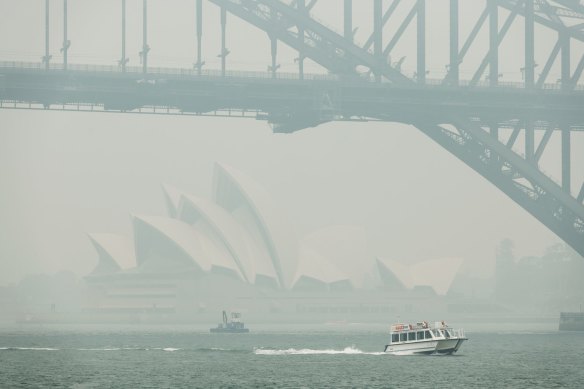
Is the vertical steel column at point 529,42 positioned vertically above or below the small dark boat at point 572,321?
above

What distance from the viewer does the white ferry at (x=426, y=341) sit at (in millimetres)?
75250

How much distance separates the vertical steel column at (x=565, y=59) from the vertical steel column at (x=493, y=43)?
4.40 metres

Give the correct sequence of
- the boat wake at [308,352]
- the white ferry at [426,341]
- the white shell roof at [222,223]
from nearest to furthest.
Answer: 1. the white ferry at [426,341]
2. the boat wake at [308,352]
3. the white shell roof at [222,223]

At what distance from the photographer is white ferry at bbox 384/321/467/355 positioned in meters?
75.2

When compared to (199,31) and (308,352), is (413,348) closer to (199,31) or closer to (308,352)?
(308,352)

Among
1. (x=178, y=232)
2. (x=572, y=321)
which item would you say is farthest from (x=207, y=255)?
(x=572, y=321)

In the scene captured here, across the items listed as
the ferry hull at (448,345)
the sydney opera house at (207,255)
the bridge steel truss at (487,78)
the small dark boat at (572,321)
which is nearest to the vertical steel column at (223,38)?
the bridge steel truss at (487,78)

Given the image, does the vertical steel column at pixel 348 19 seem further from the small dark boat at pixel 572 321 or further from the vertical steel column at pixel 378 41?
the small dark boat at pixel 572 321

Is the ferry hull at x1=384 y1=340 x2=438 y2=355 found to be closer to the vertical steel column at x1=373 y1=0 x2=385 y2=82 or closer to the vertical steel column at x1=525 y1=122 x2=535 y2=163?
the vertical steel column at x1=525 y1=122 x2=535 y2=163

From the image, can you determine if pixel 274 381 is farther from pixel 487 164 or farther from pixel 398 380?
pixel 487 164

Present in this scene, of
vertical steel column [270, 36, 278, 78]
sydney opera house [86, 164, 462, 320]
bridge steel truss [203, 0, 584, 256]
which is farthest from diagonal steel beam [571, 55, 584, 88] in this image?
sydney opera house [86, 164, 462, 320]

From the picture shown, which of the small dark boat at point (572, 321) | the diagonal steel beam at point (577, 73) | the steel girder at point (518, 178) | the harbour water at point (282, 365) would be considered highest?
the diagonal steel beam at point (577, 73)

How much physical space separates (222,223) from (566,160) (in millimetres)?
97732

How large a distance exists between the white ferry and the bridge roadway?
15.0 metres
